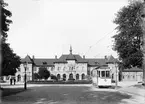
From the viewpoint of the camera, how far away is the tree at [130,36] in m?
34.8

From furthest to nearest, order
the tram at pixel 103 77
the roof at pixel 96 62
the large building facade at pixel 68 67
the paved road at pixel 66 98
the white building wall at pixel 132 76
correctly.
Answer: the roof at pixel 96 62, the white building wall at pixel 132 76, the large building facade at pixel 68 67, the tram at pixel 103 77, the paved road at pixel 66 98

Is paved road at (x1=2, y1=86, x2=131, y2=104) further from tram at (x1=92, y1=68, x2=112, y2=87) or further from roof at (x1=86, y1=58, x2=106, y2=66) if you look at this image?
roof at (x1=86, y1=58, x2=106, y2=66)

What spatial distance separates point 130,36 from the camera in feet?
116

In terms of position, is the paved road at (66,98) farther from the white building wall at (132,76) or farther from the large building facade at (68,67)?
the white building wall at (132,76)

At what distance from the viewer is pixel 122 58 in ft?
124

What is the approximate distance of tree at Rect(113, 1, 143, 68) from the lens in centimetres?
3475

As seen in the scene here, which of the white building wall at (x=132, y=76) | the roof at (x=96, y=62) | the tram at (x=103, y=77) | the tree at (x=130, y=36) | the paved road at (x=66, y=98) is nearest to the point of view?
the paved road at (x=66, y=98)

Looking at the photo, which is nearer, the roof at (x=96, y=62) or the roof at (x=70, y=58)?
the roof at (x=70, y=58)

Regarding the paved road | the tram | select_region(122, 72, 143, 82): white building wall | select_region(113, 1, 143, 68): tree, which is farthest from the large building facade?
the paved road

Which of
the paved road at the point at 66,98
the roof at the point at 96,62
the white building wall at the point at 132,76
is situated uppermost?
the roof at the point at 96,62

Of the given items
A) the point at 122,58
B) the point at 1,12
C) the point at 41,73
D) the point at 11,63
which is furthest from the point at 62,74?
the point at 1,12

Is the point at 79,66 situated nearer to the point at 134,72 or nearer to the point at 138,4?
the point at 134,72

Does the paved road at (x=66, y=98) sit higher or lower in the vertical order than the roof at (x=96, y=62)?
lower

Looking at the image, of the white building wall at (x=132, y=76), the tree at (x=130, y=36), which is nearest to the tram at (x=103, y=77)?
the tree at (x=130, y=36)
